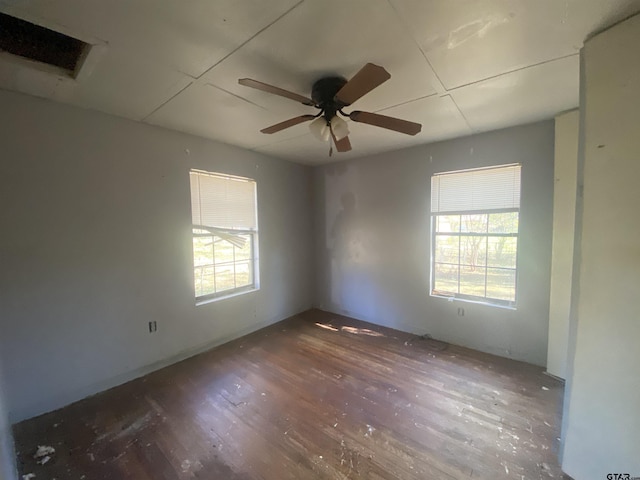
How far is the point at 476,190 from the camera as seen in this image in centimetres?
294

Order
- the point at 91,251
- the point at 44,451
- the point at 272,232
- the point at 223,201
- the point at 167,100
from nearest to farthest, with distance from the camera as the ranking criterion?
1. the point at 44,451
2. the point at 167,100
3. the point at 91,251
4. the point at 223,201
5. the point at 272,232

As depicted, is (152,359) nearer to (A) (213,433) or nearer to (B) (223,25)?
(A) (213,433)

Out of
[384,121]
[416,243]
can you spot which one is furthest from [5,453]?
[416,243]

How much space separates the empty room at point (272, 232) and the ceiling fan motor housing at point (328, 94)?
0.02 meters

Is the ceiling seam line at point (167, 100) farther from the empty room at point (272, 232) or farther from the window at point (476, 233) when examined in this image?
the window at point (476, 233)

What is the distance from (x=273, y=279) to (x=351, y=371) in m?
1.82

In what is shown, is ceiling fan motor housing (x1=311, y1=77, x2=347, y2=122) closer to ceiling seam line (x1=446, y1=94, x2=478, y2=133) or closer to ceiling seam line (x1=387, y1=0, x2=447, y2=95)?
ceiling seam line (x1=387, y1=0, x2=447, y2=95)

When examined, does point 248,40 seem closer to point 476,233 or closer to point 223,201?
point 223,201

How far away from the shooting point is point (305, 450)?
166 cm

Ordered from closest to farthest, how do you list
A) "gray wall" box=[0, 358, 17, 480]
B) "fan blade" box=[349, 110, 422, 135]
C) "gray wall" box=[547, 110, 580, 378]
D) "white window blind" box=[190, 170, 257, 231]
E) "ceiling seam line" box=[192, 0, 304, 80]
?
"gray wall" box=[0, 358, 17, 480] < "ceiling seam line" box=[192, 0, 304, 80] < "fan blade" box=[349, 110, 422, 135] < "gray wall" box=[547, 110, 580, 378] < "white window blind" box=[190, 170, 257, 231]

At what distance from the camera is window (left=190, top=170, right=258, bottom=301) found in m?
2.98

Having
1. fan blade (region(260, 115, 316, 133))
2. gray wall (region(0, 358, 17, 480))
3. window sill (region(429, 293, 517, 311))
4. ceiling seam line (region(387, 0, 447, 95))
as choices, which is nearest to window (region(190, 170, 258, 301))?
fan blade (region(260, 115, 316, 133))

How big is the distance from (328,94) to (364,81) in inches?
17.4

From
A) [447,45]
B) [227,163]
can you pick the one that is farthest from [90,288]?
[447,45]
